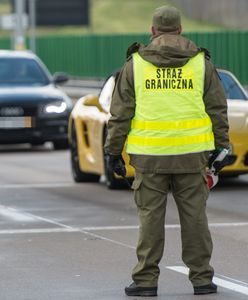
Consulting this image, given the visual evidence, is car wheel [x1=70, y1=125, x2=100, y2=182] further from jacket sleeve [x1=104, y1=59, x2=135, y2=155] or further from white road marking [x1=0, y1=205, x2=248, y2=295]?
jacket sleeve [x1=104, y1=59, x2=135, y2=155]

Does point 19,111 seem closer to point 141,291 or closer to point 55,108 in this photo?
point 55,108

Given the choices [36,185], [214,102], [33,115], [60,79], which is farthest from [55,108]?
[214,102]

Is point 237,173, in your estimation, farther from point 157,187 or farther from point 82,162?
point 157,187

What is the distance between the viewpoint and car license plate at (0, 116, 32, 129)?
2406cm

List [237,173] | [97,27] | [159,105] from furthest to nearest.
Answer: [97,27], [237,173], [159,105]

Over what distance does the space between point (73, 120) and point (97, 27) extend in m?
93.7

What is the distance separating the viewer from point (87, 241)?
12039mm

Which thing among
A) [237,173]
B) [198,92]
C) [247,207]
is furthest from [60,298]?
[237,173]

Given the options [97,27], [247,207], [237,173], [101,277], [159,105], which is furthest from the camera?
[97,27]

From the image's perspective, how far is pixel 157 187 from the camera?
29.5ft

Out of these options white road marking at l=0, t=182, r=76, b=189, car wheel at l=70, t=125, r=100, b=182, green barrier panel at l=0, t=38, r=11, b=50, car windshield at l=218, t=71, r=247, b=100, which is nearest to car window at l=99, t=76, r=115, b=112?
car wheel at l=70, t=125, r=100, b=182

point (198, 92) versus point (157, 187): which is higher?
point (198, 92)

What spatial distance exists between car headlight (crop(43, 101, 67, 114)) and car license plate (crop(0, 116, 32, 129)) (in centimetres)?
32

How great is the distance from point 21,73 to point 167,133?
55.5 ft
